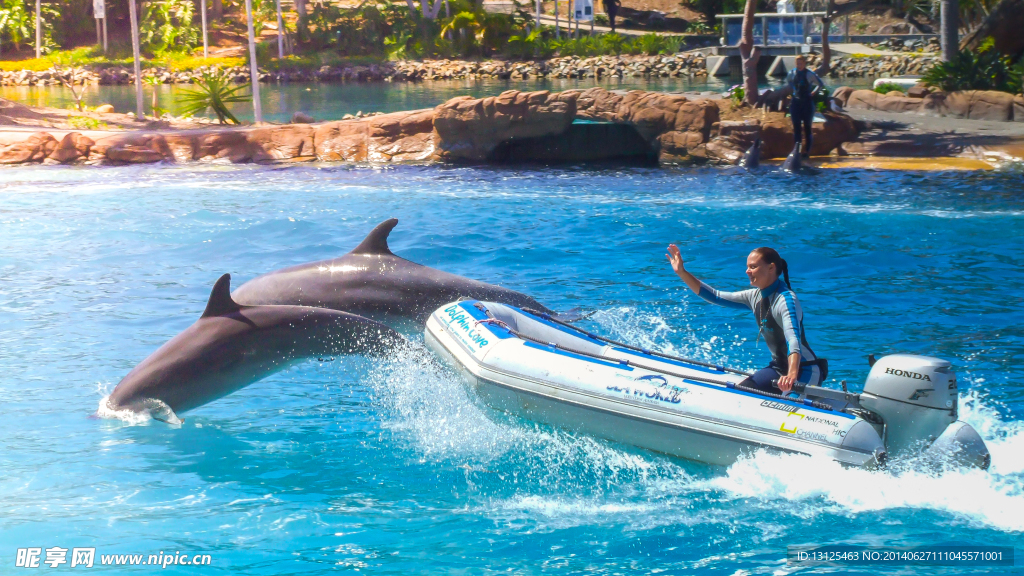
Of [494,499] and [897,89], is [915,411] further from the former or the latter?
[897,89]

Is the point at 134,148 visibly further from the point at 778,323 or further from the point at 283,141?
the point at 778,323

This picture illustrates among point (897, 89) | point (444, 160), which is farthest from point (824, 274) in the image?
point (897, 89)

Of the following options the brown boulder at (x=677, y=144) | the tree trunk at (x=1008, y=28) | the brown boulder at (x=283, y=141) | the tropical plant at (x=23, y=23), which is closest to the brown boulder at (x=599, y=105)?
the brown boulder at (x=677, y=144)

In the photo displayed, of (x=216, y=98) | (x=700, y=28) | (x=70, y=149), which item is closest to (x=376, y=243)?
(x=70, y=149)

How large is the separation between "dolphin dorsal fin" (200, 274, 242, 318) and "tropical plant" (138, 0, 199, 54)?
162 ft

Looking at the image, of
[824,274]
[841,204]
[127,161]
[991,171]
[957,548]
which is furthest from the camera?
[127,161]

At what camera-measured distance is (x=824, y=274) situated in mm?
9914

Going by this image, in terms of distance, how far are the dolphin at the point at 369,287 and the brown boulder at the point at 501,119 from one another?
432 inches

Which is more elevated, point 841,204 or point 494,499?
point 841,204

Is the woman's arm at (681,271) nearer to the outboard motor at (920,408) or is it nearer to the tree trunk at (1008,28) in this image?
the outboard motor at (920,408)

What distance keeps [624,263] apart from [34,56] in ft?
175

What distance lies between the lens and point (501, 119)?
1753 centimetres

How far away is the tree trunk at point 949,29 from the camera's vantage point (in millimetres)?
20344

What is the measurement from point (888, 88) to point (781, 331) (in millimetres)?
18115
